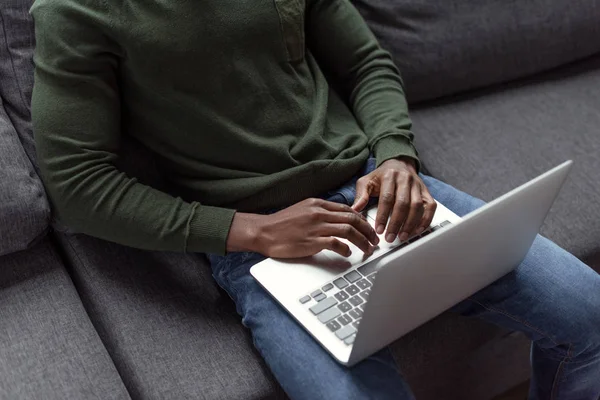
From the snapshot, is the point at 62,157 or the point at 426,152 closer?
the point at 62,157

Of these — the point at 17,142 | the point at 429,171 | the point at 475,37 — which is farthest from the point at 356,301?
the point at 475,37

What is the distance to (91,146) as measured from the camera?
3.56ft

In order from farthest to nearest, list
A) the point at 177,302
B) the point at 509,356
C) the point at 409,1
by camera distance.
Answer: the point at 409,1, the point at 509,356, the point at 177,302

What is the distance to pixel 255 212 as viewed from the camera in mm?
1224

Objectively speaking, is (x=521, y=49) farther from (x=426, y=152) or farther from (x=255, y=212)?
(x=255, y=212)

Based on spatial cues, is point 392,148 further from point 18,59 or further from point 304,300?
point 18,59

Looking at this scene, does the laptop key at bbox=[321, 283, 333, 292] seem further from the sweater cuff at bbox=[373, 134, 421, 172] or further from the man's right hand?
the sweater cuff at bbox=[373, 134, 421, 172]

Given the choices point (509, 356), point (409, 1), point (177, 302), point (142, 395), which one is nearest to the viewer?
point (142, 395)

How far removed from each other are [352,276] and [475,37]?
2.79 ft

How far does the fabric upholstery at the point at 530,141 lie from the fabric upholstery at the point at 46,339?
2.68 ft

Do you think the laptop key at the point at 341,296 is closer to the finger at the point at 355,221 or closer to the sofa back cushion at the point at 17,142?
the finger at the point at 355,221

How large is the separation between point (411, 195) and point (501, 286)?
0.22m

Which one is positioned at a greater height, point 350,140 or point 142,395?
point 350,140

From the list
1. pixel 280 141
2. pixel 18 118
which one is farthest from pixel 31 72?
pixel 280 141
